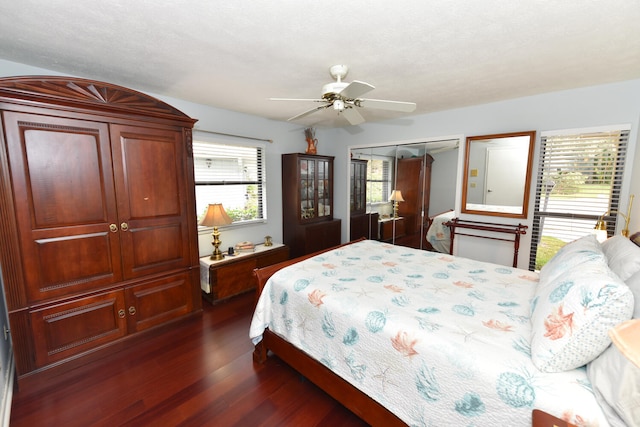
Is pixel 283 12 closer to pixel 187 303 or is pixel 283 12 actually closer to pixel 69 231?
pixel 69 231

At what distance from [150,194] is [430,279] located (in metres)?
2.48

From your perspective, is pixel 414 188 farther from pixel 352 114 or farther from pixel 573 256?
pixel 573 256

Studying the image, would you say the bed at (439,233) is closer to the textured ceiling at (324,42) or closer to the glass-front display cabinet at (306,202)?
the glass-front display cabinet at (306,202)

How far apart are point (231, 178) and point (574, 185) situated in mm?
4036

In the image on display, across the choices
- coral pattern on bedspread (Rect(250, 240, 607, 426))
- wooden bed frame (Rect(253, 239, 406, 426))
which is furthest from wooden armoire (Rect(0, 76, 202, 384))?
coral pattern on bedspread (Rect(250, 240, 607, 426))

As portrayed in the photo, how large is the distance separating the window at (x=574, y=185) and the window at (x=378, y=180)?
1.92 metres

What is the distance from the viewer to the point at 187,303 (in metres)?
2.70

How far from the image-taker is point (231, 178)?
363 centimetres

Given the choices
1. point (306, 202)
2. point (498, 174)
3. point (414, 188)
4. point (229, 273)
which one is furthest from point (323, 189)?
point (498, 174)

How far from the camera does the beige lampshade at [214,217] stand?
9.81 feet

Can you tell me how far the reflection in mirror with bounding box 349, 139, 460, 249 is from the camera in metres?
3.70

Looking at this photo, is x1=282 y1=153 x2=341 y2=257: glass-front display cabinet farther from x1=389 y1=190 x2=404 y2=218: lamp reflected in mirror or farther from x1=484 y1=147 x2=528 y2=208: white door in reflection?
x1=484 y1=147 x2=528 y2=208: white door in reflection


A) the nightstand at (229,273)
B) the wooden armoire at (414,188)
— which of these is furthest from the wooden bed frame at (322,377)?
the wooden armoire at (414,188)

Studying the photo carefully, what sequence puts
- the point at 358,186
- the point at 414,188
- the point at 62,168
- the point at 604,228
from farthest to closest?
the point at 358,186 < the point at 414,188 < the point at 604,228 < the point at 62,168
